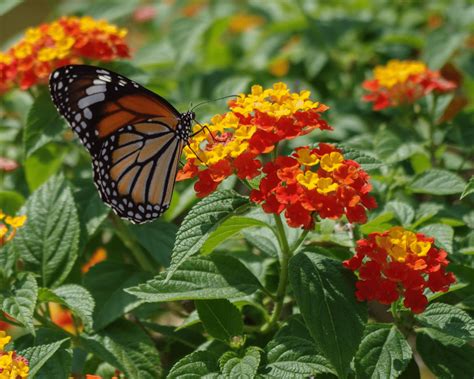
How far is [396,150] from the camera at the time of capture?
2730 mm

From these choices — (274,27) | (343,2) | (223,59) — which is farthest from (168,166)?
(343,2)

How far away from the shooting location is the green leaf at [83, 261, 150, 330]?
230 cm

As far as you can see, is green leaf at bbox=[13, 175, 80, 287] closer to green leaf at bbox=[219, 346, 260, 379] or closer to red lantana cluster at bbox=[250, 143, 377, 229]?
green leaf at bbox=[219, 346, 260, 379]

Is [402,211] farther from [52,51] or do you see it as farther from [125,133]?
[52,51]

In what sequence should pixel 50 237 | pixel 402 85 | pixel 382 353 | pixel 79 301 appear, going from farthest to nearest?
pixel 402 85, pixel 50 237, pixel 79 301, pixel 382 353

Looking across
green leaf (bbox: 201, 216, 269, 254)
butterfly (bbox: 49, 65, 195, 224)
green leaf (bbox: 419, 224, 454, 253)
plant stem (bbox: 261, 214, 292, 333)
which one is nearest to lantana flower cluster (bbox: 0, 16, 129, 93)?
butterfly (bbox: 49, 65, 195, 224)

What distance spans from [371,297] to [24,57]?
1390 millimetres

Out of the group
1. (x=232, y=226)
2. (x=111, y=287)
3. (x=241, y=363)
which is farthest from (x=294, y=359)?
(x=111, y=287)

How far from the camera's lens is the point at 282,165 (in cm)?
184

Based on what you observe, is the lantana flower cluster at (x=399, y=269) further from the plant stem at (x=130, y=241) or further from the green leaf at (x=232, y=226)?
the plant stem at (x=130, y=241)

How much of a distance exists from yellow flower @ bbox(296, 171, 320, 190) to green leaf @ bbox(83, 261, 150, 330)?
0.74 m

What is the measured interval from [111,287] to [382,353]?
0.90 m

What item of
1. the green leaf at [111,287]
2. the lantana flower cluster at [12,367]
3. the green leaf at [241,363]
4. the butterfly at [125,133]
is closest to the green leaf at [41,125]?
the butterfly at [125,133]

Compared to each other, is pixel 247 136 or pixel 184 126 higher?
pixel 184 126
